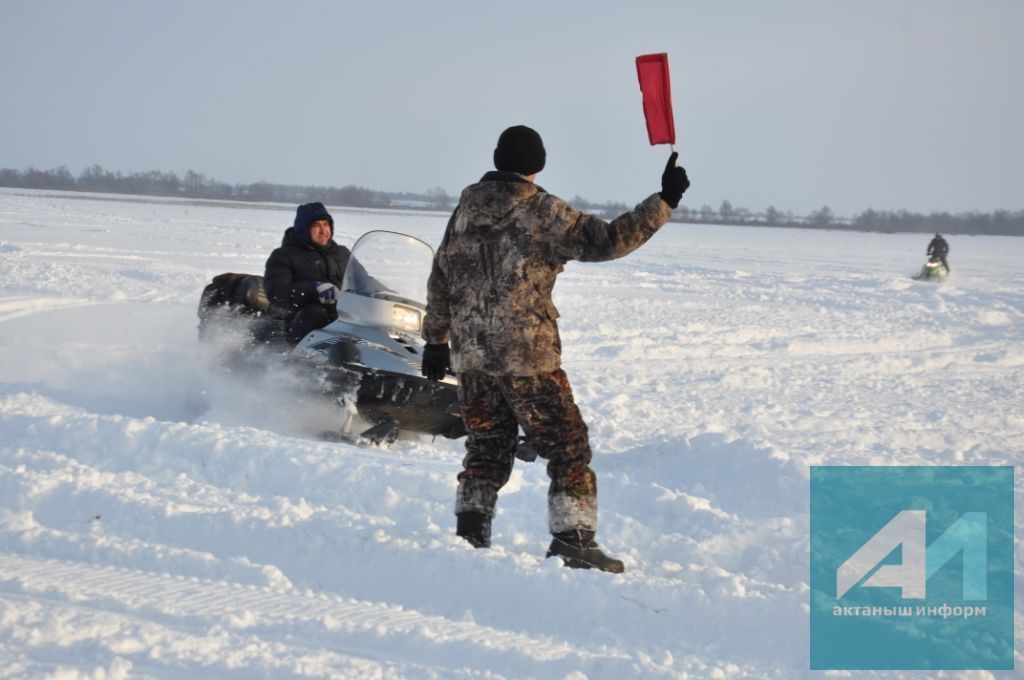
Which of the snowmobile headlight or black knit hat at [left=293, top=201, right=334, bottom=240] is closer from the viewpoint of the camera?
the snowmobile headlight

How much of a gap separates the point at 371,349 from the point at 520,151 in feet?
8.30

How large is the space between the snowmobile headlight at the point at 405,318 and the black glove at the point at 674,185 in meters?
2.96

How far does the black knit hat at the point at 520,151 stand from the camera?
3.49 metres

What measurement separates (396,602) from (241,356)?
3760 millimetres

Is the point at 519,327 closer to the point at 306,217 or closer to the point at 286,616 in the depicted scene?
the point at 286,616

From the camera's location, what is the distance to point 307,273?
6738mm

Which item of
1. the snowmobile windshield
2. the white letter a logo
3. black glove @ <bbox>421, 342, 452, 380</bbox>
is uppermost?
the snowmobile windshield

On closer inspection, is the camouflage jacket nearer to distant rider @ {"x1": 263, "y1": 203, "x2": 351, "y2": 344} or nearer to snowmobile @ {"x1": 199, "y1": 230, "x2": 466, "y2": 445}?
snowmobile @ {"x1": 199, "y1": 230, "x2": 466, "y2": 445}

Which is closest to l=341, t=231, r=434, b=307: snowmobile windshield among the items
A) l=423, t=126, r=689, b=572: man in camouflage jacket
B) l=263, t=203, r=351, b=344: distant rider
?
l=263, t=203, r=351, b=344: distant rider

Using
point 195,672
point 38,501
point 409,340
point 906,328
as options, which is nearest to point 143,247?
point 906,328

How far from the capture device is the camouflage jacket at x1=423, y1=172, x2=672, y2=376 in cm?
338

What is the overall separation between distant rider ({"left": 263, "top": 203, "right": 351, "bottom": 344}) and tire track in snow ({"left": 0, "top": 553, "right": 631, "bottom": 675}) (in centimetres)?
324

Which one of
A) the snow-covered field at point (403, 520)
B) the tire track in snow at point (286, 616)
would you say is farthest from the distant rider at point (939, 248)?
the tire track in snow at point (286, 616)

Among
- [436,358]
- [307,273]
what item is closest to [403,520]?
[436,358]
